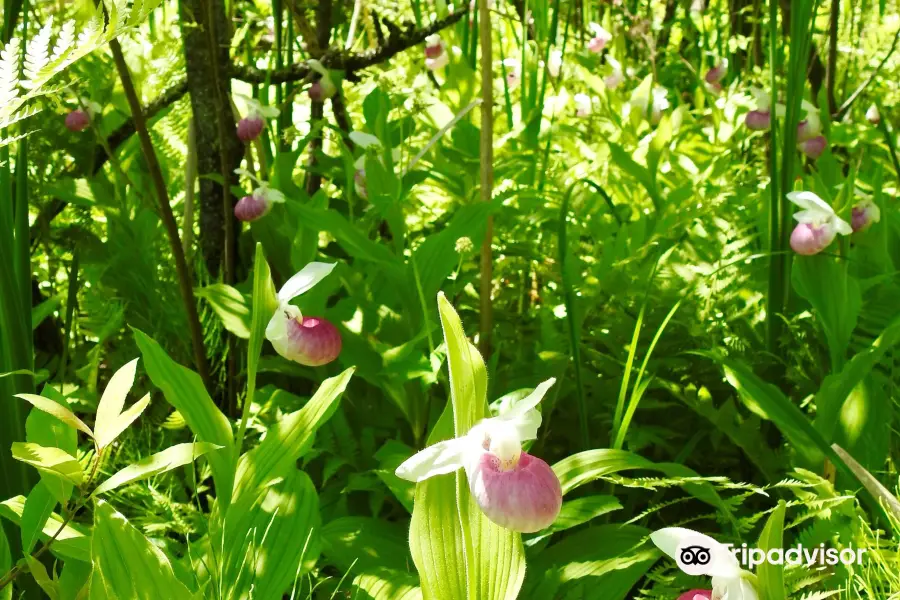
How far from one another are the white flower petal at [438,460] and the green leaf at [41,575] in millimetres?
258

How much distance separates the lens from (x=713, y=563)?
498mm

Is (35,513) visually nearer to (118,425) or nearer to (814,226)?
(118,425)

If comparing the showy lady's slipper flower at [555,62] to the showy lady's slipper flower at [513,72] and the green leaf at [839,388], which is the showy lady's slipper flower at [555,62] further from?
the green leaf at [839,388]

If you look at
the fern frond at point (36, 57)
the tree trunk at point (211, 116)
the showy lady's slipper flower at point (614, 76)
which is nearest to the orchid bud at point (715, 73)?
the showy lady's slipper flower at point (614, 76)

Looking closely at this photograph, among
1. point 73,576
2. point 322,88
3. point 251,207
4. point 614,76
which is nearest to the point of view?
point 73,576

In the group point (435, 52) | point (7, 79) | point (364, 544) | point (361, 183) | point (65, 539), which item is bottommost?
point (364, 544)

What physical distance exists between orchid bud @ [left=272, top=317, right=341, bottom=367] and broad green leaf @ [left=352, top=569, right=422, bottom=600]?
218mm

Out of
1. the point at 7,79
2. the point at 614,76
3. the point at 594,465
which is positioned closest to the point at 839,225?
the point at 594,465

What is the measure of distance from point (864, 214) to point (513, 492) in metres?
0.93

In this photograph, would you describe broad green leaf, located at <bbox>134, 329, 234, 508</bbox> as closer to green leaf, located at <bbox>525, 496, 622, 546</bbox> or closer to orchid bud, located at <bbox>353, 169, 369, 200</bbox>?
green leaf, located at <bbox>525, 496, 622, 546</bbox>

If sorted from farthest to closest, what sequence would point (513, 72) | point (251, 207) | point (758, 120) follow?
point (513, 72), point (758, 120), point (251, 207)

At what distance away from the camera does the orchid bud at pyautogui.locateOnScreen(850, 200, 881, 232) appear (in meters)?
1.20

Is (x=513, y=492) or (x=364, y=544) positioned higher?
(x=513, y=492)

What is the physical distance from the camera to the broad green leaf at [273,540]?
2.14ft
